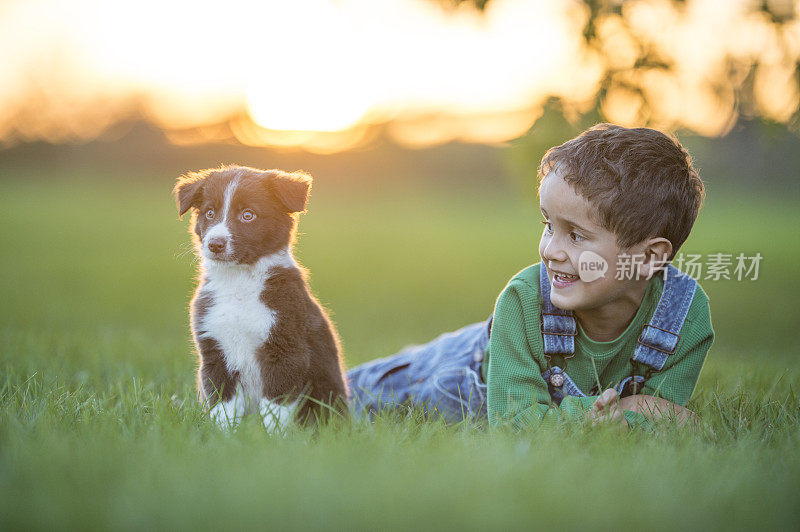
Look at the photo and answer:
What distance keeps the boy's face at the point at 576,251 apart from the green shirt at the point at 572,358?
0.22 m

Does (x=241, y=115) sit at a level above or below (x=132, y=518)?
above

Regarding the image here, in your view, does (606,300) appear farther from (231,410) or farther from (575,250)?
(231,410)

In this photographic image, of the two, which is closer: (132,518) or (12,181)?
(132,518)

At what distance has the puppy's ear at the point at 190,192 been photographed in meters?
3.53

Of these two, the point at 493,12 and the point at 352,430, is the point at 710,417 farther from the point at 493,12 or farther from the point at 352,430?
the point at 493,12

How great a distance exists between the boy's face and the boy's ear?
0.11 metres

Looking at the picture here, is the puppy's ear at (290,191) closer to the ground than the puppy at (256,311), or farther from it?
farther from it

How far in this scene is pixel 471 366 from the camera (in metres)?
4.39

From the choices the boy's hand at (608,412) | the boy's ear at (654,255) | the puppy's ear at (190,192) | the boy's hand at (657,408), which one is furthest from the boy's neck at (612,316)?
the puppy's ear at (190,192)

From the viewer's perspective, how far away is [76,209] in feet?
70.8

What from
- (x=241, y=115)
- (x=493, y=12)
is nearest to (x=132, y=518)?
(x=493, y=12)

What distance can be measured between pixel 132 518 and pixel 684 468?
2020 mm

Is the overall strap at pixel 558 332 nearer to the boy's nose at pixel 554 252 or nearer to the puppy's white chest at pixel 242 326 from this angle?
the boy's nose at pixel 554 252

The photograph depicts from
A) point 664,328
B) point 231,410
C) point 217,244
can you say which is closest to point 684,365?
point 664,328
